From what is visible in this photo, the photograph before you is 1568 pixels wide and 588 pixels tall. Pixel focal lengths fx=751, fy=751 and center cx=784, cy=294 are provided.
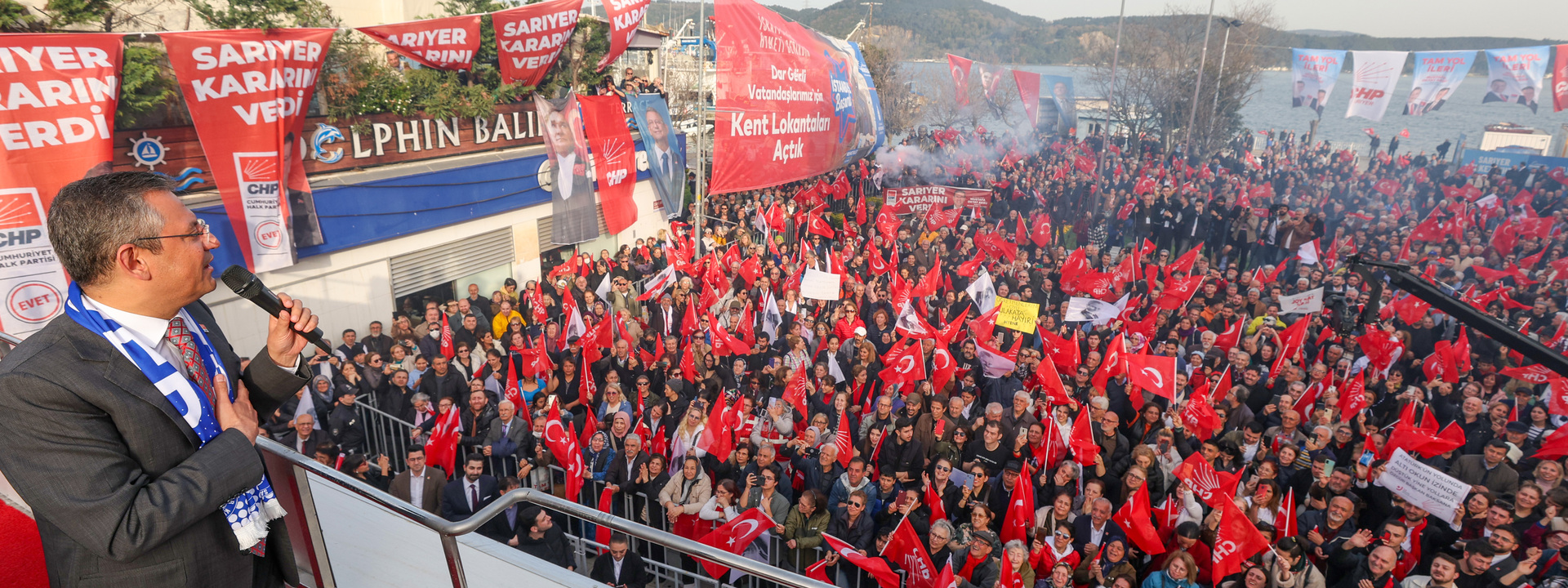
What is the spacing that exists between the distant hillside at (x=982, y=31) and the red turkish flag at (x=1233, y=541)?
4666 cm

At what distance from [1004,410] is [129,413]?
25.9 ft

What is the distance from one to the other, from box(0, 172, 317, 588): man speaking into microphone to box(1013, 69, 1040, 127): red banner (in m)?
25.1

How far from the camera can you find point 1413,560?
6023 mm

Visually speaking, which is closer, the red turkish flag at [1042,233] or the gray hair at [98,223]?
the gray hair at [98,223]

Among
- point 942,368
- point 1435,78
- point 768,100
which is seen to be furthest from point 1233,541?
point 1435,78

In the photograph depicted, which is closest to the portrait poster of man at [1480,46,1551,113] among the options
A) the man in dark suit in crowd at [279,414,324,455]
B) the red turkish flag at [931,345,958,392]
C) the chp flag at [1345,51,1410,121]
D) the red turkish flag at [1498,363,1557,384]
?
Answer: the chp flag at [1345,51,1410,121]

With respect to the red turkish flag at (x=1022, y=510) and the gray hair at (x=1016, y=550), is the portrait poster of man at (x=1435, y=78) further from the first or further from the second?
the gray hair at (x=1016, y=550)

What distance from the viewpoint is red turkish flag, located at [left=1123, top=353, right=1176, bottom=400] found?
827 cm

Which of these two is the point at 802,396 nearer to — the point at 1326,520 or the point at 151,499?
the point at 1326,520

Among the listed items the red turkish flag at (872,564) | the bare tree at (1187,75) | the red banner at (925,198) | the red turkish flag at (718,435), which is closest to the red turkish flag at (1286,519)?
the red turkish flag at (872,564)

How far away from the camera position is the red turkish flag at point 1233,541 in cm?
568

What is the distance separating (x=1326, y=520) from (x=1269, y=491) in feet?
1.96

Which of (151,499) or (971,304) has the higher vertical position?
(151,499)

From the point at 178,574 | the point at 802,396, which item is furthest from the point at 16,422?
the point at 802,396
